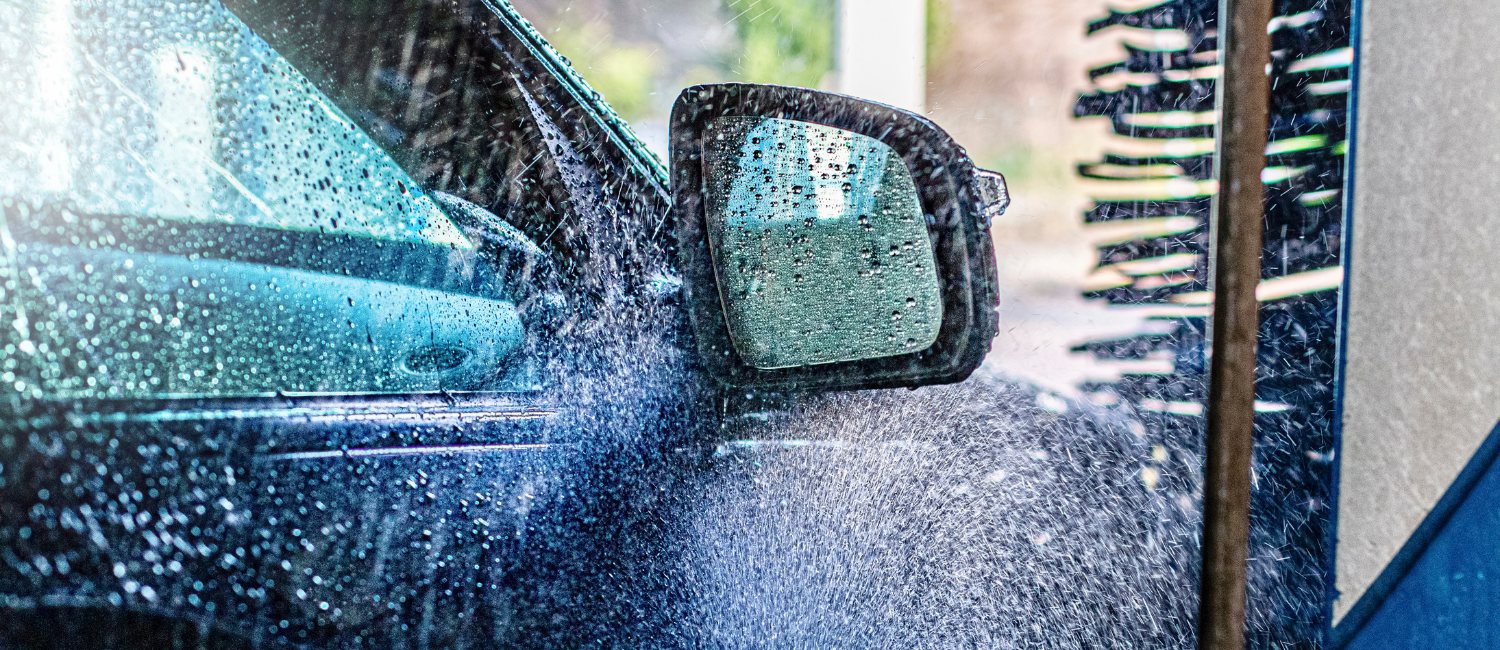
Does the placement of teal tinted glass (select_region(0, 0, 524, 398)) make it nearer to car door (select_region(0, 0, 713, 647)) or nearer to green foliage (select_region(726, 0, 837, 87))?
car door (select_region(0, 0, 713, 647))

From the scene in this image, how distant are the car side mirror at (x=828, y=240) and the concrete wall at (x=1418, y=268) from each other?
0.86 metres

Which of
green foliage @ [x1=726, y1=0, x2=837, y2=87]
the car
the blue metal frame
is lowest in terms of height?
the blue metal frame

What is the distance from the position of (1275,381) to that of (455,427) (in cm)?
165

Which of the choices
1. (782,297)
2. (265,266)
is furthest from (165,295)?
(782,297)

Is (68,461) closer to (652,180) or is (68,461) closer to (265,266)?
(265,266)

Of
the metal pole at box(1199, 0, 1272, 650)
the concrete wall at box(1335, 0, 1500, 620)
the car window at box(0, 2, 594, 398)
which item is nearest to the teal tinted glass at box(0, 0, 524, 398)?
the car window at box(0, 2, 594, 398)

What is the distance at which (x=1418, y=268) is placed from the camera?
1.53 metres

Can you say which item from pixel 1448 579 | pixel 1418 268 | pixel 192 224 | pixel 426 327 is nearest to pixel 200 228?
pixel 192 224

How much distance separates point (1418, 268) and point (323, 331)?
1814mm

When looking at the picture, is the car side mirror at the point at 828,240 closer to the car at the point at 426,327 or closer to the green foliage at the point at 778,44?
the car at the point at 426,327

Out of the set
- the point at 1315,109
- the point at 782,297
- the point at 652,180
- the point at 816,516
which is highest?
the point at 1315,109

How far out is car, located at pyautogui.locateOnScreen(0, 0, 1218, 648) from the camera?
2.86 feet

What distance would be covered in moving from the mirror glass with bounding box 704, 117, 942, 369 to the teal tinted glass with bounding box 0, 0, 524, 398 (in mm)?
395

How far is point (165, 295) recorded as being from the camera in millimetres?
885
